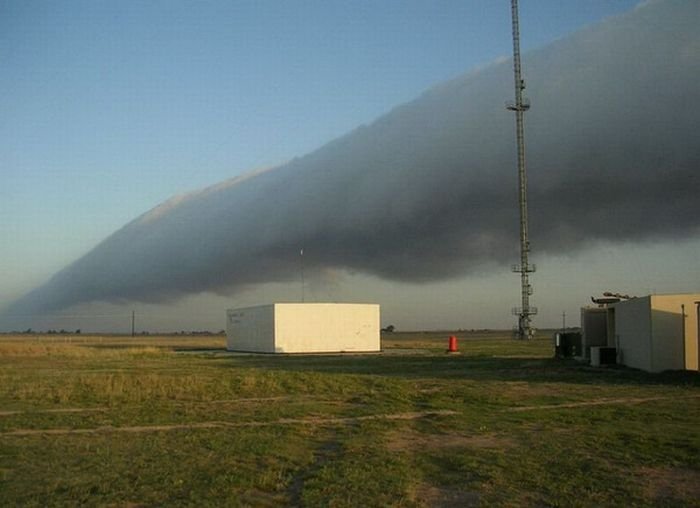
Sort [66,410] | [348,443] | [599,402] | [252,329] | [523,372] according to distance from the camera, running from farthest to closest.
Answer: [252,329], [523,372], [599,402], [66,410], [348,443]

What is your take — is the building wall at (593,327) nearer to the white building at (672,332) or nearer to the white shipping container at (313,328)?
the white building at (672,332)

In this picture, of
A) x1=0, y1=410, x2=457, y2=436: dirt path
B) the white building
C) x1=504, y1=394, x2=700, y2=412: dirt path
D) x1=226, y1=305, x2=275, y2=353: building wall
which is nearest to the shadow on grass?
the white building

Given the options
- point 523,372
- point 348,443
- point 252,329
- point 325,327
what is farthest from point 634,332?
point 252,329

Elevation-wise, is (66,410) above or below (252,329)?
below

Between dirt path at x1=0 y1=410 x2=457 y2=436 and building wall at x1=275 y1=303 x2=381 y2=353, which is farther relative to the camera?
building wall at x1=275 y1=303 x2=381 y2=353

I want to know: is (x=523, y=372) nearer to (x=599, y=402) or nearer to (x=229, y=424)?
(x=599, y=402)

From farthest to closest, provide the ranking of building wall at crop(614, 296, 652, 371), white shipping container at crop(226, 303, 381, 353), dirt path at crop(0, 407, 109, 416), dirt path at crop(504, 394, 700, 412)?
white shipping container at crop(226, 303, 381, 353), building wall at crop(614, 296, 652, 371), dirt path at crop(504, 394, 700, 412), dirt path at crop(0, 407, 109, 416)

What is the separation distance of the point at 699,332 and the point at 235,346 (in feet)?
148

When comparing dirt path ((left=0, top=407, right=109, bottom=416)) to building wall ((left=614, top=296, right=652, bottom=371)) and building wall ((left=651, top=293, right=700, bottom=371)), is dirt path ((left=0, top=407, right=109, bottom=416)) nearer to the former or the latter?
building wall ((left=651, top=293, right=700, bottom=371))

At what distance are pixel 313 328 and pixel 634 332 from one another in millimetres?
30433

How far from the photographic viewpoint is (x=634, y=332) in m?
33.1

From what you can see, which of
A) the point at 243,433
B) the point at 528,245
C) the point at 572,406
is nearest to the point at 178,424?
the point at 243,433

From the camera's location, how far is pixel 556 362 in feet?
131

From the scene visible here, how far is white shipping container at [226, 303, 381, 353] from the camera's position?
5812 cm
